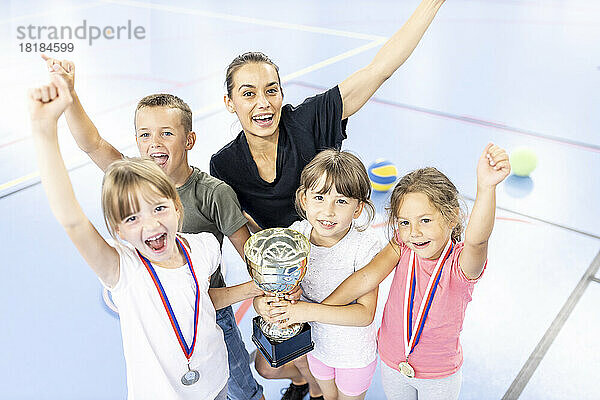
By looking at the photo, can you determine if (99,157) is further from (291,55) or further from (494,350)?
(291,55)

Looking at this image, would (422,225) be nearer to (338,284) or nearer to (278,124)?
(338,284)

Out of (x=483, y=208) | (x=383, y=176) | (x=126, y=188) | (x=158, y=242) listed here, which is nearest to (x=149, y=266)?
(x=158, y=242)

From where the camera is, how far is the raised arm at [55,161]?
1.58 meters

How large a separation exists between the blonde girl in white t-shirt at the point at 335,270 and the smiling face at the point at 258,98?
0.32m

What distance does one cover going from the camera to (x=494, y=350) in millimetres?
3066

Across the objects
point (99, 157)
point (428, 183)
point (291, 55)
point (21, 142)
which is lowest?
point (21, 142)

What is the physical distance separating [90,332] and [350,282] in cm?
187

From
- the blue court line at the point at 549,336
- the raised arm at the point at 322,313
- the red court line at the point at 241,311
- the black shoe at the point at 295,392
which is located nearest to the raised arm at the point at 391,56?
the raised arm at the point at 322,313

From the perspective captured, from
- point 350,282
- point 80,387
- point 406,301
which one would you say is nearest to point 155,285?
point 350,282

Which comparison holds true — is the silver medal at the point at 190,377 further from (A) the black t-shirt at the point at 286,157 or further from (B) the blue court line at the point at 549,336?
(B) the blue court line at the point at 549,336

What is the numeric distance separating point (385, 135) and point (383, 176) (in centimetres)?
116

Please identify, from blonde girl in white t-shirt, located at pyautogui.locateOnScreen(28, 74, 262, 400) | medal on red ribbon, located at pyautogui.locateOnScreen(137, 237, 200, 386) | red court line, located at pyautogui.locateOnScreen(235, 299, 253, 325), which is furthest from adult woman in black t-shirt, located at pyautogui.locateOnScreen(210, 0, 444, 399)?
red court line, located at pyautogui.locateOnScreen(235, 299, 253, 325)

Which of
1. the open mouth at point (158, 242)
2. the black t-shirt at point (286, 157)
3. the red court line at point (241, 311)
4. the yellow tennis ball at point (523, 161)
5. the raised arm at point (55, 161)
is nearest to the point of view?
the raised arm at point (55, 161)

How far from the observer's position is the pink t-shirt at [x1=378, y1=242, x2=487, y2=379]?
2.04 meters
